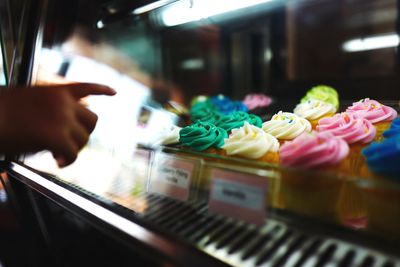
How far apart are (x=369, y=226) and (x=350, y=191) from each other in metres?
0.19

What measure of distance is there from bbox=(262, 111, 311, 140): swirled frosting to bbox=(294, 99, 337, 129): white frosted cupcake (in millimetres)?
194

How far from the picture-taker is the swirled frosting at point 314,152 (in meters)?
0.84

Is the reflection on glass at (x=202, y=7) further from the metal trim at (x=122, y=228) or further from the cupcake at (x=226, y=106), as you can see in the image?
the metal trim at (x=122, y=228)

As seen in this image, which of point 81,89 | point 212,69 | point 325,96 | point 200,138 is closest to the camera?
point 81,89

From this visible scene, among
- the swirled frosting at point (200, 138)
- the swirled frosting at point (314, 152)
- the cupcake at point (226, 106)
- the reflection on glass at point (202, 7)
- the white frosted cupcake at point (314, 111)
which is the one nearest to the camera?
the swirled frosting at point (314, 152)

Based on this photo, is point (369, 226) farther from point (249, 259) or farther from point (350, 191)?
point (249, 259)

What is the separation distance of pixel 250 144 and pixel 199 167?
290 millimetres

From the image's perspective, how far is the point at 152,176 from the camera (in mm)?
983

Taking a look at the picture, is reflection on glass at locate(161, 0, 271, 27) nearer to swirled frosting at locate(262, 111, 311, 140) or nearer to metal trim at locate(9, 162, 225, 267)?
swirled frosting at locate(262, 111, 311, 140)

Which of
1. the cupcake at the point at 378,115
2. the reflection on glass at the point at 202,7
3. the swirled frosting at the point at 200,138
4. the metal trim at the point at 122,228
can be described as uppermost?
the reflection on glass at the point at 202,7

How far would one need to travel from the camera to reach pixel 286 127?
1.25 m

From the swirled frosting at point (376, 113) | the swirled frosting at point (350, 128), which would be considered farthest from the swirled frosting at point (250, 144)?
the swirled frosting at point (376, 113)

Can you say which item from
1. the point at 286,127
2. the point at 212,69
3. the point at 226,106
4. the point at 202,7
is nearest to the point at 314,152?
the point at 286,127

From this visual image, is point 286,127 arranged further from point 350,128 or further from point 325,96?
point 325,96
